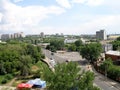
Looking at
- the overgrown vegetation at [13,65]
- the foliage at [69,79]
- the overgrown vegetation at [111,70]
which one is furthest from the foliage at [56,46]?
the foliage at [69,79]

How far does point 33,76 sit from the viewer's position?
52219 mm

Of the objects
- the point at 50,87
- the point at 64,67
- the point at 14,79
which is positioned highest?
the point at 64,67

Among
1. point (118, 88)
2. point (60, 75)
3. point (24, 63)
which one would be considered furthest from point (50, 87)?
point (24, 63)

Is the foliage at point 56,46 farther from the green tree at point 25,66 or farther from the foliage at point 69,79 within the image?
the foliage at point 69,79

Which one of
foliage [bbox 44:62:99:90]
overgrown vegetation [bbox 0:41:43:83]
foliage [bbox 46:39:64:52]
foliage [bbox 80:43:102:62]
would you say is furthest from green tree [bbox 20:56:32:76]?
foliage [bbox 46:39:64:52]

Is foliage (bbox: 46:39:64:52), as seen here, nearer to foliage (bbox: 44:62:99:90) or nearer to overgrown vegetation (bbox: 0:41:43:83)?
overgrown vegetation (bbox: 0:41:43:83)

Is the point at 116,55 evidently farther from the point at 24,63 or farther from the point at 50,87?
the point at 50,87

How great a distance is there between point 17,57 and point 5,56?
286 centimetres

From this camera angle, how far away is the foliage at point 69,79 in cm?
2277

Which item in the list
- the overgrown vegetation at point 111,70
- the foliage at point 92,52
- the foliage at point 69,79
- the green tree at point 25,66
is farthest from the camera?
the foliage at point 92,52

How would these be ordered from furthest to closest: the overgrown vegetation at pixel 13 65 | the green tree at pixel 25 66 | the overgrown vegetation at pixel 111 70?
the overgrown vegetation at pixel 13 65 → the green tree at pixel 25 66 → the overgrown vegetation at pixel 111 70

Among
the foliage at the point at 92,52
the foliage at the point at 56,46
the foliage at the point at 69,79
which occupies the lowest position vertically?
the foliage at the point at 56,46

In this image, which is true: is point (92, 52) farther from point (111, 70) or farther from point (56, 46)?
point (56, 46)

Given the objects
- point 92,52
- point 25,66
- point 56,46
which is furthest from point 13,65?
point 56,46
